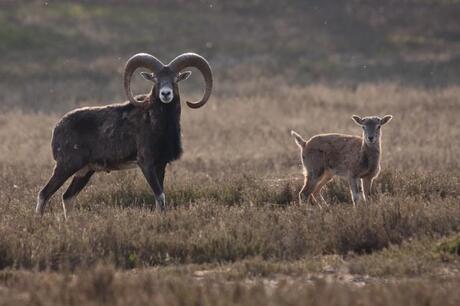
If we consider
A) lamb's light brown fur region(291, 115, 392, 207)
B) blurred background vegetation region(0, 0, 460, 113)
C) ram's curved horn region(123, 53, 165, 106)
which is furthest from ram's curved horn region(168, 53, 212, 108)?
blurred background vegetation region(0, 0, 460, 113)

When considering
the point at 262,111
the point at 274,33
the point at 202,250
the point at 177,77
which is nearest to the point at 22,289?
the point at 202,250

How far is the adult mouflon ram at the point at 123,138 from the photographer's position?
16312 mm

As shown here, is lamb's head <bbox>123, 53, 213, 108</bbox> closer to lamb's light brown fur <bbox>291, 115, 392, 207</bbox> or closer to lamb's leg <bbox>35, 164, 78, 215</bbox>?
lamb's leg <bbox>35, 164, 78, 215</bbox>

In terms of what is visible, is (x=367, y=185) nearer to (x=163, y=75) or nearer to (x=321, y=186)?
(x=321, y=186)

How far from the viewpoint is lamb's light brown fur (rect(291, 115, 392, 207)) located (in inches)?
635

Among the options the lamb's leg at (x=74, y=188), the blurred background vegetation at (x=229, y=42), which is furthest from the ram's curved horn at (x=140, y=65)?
the blurred background vegetation at (x=229, y=42)

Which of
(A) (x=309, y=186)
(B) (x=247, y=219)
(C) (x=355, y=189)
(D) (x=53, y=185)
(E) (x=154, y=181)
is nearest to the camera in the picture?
(B) (x=247, y=219)

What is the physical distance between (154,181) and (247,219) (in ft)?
8.39

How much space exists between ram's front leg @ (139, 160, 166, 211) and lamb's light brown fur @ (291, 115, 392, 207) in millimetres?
2206

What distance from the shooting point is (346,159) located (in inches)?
645

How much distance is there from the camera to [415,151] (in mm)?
24703

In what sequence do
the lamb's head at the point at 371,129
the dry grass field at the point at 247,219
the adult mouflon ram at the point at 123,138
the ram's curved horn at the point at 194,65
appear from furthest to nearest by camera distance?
1. the ram's curved horn at the point at 194,65
2. the adult mouflon ram at the point at 123,138
3. the lamb's head at the point at 371,129
4. the dry grass field at the point at 247,219

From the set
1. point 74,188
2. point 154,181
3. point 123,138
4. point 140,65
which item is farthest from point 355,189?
point 74,188

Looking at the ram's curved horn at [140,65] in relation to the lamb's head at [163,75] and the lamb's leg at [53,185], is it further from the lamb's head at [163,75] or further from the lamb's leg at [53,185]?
the lamb's leg at [53,185]
